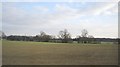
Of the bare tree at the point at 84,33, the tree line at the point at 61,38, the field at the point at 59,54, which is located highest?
the bare tree at the point at 84,33

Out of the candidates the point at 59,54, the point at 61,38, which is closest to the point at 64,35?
the point at 59,54

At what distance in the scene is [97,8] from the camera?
19.9ft

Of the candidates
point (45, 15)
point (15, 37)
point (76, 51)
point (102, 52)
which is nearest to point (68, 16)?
point (45, 15)

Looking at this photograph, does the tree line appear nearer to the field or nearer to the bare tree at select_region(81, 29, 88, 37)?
the bare tree at select_region(81, 29, 88, 37)

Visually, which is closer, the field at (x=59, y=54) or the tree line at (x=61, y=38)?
the field at (x=59, y=54)

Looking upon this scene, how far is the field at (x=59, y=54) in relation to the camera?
539cm

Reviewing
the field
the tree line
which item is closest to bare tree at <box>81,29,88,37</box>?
the tree line

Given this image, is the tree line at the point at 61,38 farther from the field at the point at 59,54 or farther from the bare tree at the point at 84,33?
the field at the point at 59,54

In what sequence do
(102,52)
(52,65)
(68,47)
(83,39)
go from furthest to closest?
(83,39) < (68,47) < (102,52) < (52,65)

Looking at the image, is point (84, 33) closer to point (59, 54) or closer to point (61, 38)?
point (61, 38)

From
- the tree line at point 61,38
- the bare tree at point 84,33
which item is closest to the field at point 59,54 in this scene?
the tree line at point 61,38

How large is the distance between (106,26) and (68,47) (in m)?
1.35

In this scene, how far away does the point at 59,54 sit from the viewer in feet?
19.6

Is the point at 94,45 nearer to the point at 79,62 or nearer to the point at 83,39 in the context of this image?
the point at 83,39
